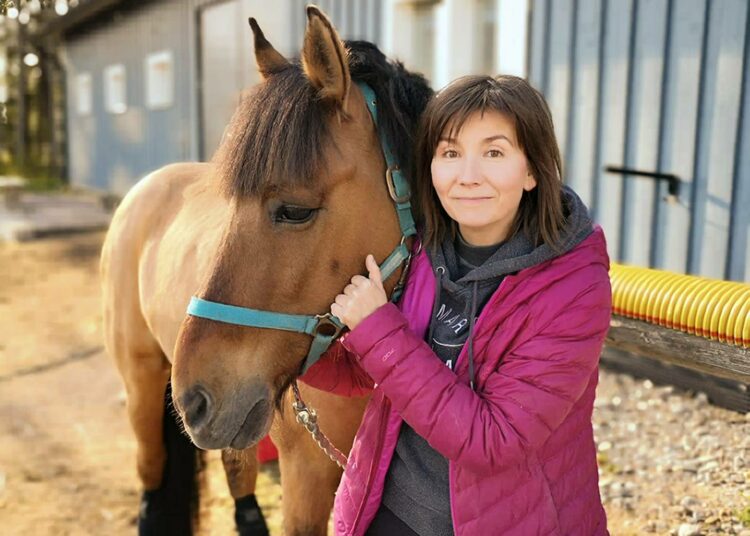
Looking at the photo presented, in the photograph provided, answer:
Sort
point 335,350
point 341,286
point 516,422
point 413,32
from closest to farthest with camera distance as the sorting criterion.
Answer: point 516,422 < point 341,286 < point 335,350 < point 413,32

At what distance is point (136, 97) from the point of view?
41.8 feet

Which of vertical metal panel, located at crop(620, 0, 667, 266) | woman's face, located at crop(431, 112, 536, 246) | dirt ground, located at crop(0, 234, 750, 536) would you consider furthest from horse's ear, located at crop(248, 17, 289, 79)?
vertical metal panel, located at crop(620, 0, 667, 266)

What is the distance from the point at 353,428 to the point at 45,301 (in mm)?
6124

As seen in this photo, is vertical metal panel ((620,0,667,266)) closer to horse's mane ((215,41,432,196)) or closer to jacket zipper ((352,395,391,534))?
horse's mane ((215,41,432,196))

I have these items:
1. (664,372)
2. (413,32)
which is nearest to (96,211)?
(413,32)

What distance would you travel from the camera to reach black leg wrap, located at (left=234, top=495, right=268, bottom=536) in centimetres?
281

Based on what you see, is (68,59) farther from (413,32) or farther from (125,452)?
(125,452)

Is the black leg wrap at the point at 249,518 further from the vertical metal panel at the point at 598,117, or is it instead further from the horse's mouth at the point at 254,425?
the vertical metal panel at the point at 598,117

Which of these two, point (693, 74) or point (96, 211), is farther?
point (96, 211)

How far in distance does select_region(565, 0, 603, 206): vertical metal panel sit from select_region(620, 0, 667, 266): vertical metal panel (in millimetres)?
253

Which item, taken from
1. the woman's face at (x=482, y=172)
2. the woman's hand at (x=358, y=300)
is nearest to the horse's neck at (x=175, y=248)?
the woman's hand at (x=358, y=300)

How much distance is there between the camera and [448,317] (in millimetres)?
1435

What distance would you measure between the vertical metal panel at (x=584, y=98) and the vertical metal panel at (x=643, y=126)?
253 mm

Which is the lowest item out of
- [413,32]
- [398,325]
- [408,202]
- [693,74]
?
[398,325]
